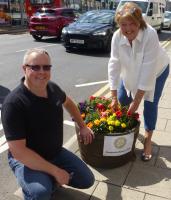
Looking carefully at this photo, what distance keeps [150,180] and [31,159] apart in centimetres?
137

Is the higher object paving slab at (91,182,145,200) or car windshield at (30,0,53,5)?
car windshield at (30,0,53,5)

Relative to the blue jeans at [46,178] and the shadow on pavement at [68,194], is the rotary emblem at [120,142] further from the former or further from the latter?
the shadow on pavement at [68,194]

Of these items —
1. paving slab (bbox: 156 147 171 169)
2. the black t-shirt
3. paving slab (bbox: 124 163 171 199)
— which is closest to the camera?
the black t-shirt

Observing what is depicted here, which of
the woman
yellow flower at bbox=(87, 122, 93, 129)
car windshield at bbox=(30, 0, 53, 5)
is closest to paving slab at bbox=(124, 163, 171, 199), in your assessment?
the woman

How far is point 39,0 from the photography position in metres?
24.7

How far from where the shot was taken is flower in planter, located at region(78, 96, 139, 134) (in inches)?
135

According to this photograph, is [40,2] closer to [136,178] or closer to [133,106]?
[133,106]

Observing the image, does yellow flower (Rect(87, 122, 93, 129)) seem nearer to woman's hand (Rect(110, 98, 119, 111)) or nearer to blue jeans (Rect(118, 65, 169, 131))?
woman's hand (Rect(110, 98, 119, 111))

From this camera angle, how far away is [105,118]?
3.53 metres

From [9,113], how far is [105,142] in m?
1.21

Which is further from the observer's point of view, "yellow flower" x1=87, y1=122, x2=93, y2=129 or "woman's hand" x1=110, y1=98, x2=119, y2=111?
"woman's hand" x1=110, y1=98, x2=119, y2=111

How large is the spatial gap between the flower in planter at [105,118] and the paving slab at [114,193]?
0.55 meters

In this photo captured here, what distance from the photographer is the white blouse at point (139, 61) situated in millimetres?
3324

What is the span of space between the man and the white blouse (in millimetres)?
913
